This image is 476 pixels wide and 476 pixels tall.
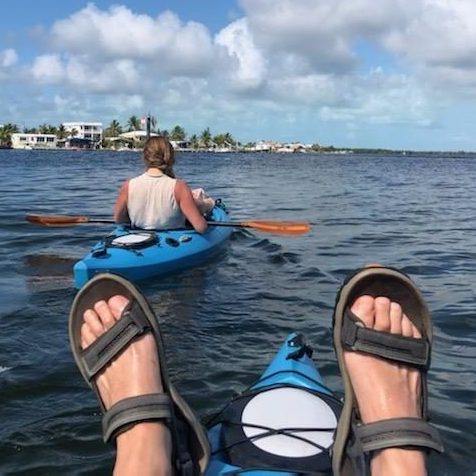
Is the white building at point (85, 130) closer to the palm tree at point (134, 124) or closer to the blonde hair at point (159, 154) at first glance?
the palm tree at point (134, 124)

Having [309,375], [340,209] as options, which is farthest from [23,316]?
[340,209]

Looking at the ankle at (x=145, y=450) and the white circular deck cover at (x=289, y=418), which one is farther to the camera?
the white circular deck cover at (x=289, y=418)

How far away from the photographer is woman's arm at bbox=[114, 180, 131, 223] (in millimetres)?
6705

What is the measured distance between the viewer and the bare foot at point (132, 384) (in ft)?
7.14

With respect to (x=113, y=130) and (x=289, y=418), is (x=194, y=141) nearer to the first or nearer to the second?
(x=113, y=130)

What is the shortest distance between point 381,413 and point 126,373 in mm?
976

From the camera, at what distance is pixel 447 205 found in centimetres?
1738

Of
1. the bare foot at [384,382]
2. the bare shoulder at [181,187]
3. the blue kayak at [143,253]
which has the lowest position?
the blue kayak at [143,253]

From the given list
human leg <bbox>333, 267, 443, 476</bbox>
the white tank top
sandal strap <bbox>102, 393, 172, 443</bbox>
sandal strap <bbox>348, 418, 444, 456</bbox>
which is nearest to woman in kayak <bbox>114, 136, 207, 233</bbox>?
the white tank top

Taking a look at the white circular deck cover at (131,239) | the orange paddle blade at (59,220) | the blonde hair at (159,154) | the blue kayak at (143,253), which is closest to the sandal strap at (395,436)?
the blue kayak at (143,253)

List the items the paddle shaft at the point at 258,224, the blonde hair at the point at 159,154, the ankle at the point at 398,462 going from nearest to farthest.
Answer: the ankle at the point at 398,462 < the blonde hair at the point at 159,154 < the paddle shaft at the point at 258,224

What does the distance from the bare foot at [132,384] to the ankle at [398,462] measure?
71 centimetres

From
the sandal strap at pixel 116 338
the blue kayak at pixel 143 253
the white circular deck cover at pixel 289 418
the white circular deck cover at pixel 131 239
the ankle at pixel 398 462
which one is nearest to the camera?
the ankle at pixel 398 462

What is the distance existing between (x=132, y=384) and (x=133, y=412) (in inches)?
7.1
